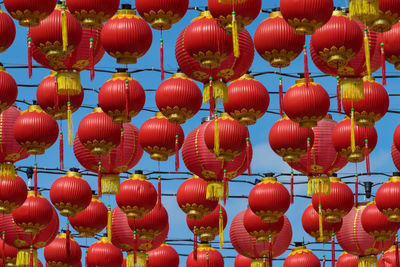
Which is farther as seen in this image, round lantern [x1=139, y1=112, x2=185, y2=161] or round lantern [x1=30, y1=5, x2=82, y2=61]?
round lantern [x1=139, y1=112, x2=185, y2=161]

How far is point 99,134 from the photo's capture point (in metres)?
18.3

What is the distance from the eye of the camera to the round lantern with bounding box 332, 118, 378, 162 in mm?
18250

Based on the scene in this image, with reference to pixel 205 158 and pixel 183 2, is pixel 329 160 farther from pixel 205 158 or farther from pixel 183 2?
pixel 183 2

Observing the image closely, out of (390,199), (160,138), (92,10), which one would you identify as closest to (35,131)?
(160,138)

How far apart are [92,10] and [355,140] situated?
435 centimetres

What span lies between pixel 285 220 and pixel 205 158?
9.89 ft

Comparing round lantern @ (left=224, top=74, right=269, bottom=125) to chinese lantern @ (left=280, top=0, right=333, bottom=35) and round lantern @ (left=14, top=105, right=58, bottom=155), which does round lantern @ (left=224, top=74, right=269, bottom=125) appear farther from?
round lantern @ (left=14, top=105, right=58, bottom=155)

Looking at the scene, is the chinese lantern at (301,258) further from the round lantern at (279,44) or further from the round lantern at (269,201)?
the round lantern at (279,44)

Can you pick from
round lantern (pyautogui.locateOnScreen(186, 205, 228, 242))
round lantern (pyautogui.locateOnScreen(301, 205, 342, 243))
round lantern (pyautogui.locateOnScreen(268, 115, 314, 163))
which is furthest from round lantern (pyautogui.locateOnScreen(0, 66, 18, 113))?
round lantern (pyautogui.locateOnScreen(301, 205, 342, 243))

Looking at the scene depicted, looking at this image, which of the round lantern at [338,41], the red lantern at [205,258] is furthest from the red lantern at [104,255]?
the round lantern at [338,41]

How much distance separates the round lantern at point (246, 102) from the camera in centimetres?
1750

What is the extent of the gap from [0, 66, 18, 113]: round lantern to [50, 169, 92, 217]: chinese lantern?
2.07 m

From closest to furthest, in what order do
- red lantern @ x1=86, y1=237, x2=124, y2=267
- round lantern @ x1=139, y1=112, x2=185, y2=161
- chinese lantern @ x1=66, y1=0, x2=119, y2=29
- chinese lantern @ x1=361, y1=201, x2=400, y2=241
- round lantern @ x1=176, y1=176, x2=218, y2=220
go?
1. chinese lantern @ x1=66, y1=0, x2=119, y2=29
2. round lantern @ x1=139, y1=112, x2=185, y2=161
3. round lantern @ x1=176, y1=176, x2=218, y2=220
4. chinese lantern @ x1=361, y1=201, x2=400, y2=241
5. red lantern @ x1=86, y1=237, x2=124, y2=267

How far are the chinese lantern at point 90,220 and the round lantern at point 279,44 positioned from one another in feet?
17.2
